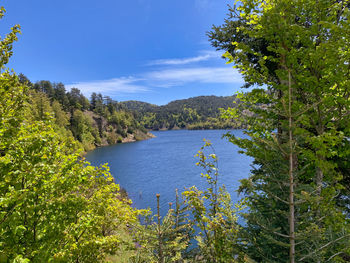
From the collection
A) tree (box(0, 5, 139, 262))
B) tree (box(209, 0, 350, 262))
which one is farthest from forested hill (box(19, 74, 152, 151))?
tree (box(209, 0, 350, 262))

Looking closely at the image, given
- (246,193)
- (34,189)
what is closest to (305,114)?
(246,193)

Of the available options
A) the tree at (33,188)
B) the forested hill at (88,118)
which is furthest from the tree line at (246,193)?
the forested hill at (88,118)

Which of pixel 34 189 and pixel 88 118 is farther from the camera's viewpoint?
pixel 88 118

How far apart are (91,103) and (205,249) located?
13245 cm

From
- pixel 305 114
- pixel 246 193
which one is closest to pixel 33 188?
pixel 246 193

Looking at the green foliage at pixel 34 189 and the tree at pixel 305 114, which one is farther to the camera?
the green foliage at pixel 34 189

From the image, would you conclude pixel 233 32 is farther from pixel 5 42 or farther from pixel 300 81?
pixel 5 42

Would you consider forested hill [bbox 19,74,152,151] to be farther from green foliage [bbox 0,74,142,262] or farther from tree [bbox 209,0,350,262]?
tree [bbox 209,0,350,262]

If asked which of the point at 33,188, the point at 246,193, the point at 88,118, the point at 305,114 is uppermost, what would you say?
the point at 88,118

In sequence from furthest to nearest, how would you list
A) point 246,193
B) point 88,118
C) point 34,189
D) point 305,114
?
point 88,118, point 305,114, point 246,193, point 34,189


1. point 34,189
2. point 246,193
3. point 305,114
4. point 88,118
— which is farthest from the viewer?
point 88,118

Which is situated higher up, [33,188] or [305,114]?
[305,114]

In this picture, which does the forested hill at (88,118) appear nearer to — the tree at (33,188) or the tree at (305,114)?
the tree at (33,188)

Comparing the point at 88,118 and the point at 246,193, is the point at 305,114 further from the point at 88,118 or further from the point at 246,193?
the point at 88,118
